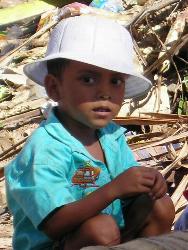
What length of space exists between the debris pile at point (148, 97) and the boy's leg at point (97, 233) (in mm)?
1141

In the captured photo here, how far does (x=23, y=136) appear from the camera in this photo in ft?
A: 14.4

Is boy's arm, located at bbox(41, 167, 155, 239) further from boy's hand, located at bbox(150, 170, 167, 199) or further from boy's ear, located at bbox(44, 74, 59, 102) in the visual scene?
boy's ear, located at bbox(44, 74, 59, 102)

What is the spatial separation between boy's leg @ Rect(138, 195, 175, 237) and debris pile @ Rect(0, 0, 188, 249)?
902mm

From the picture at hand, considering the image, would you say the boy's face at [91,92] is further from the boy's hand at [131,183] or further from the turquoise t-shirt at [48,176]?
the boy's hand at [131,183]

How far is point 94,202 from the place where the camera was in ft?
6.77

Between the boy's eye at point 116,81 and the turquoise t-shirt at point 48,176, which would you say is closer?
the turquoise t-shirt at point 48,176

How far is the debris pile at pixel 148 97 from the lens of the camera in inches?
141

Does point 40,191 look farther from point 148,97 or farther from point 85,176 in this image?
point 148,97

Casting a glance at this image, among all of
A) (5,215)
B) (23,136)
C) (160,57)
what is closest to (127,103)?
(160,57)

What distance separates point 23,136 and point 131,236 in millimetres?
2247

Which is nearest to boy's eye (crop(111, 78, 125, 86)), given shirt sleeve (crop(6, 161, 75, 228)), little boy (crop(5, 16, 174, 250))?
little boy (crop(5, 16, 174, 250))

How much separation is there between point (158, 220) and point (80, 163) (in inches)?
13.7

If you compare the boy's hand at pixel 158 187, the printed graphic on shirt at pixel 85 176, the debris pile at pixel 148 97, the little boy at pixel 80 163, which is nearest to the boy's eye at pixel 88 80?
the little boy at pixel 80 163

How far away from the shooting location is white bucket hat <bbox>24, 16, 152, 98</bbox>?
2.20 metres
